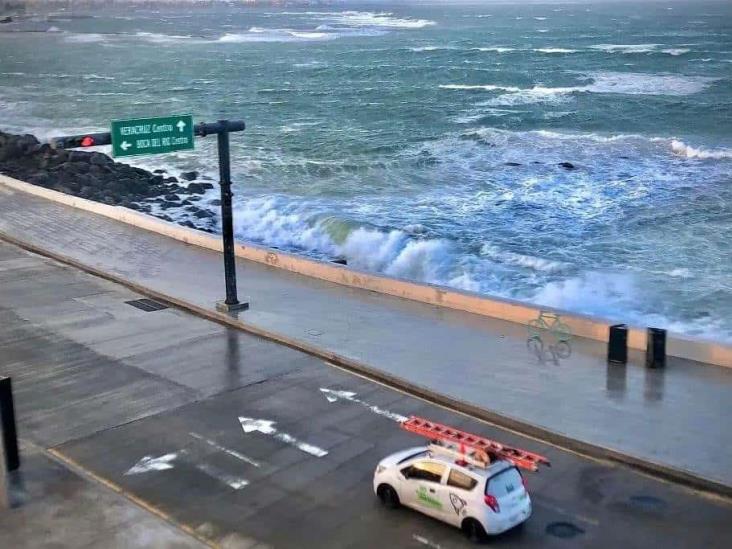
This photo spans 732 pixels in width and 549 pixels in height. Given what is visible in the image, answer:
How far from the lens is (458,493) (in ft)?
33.9

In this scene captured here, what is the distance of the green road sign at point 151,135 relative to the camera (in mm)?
17062

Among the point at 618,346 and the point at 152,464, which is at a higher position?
the point at 618,346

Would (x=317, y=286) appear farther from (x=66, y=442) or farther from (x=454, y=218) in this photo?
(x=454, y=218)

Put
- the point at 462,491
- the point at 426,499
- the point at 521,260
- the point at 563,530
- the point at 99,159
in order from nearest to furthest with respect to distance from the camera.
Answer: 1. the point at 462,491
2. the point at 563,530
3. the point at 426,499
4. the point at 521,260
5. the point at 99,159

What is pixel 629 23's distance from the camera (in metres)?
158

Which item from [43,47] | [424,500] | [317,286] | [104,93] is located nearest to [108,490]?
[424,500]

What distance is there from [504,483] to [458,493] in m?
0.51

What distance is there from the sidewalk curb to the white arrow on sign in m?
2.35

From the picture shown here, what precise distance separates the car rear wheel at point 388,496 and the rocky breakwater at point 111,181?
21.0 m

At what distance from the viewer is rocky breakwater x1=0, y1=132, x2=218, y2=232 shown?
112 feet

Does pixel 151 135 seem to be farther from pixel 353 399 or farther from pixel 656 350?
pixel 656 350

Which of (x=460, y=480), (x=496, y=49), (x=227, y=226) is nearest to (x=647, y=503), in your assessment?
(x=460, y=480)

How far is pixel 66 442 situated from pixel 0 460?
1.87m

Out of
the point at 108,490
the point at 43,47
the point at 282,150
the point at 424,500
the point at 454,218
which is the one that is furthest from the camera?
the point at 43,47
